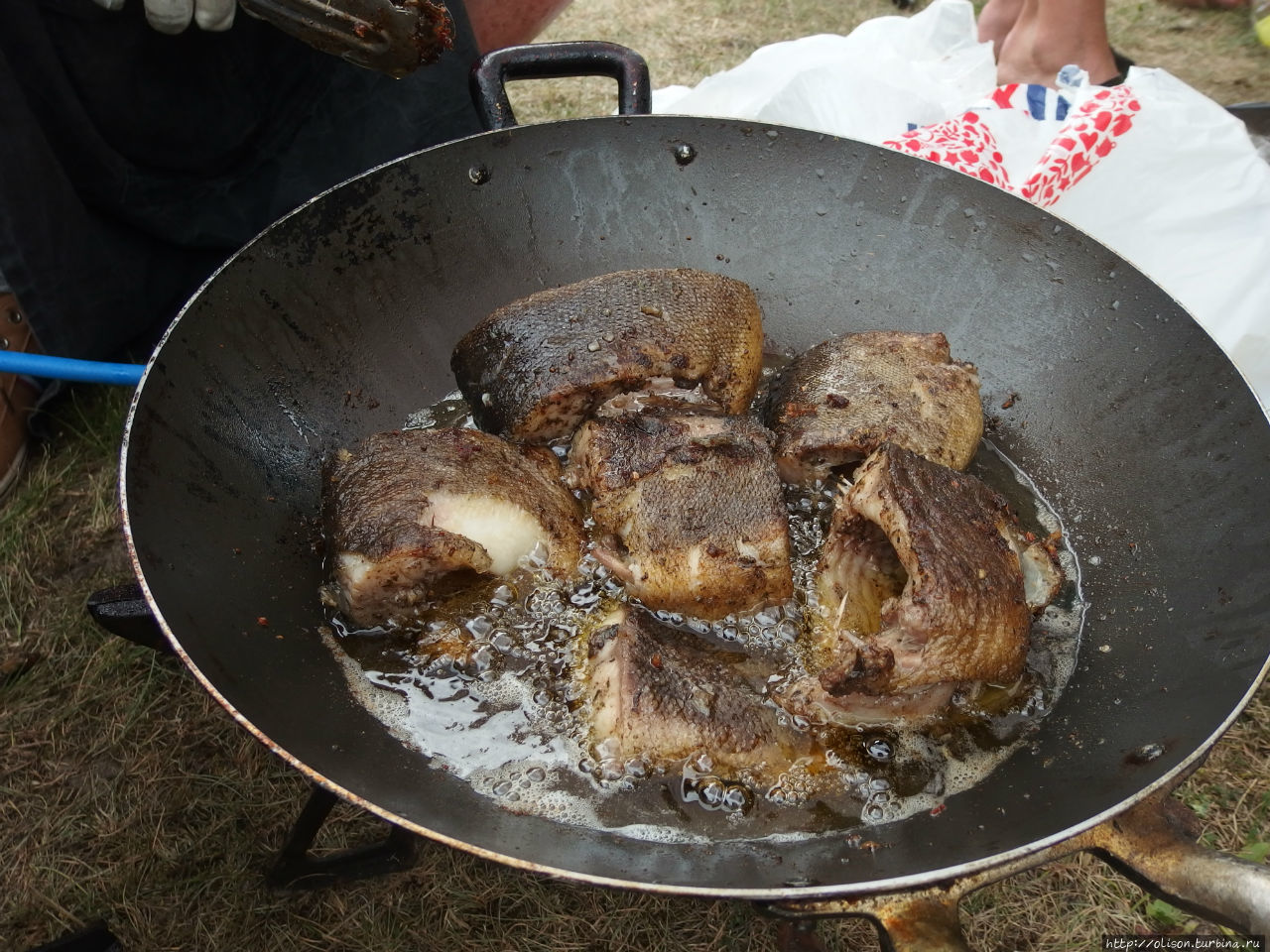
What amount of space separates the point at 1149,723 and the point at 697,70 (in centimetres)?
468

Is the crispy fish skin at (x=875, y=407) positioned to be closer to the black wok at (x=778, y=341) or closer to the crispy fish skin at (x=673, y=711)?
the black wok at (x=778, y=341)

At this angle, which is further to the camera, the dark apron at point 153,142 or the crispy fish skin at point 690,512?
the dark apron at point 153,142

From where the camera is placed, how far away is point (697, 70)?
530cm

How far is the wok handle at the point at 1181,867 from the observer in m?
1.24

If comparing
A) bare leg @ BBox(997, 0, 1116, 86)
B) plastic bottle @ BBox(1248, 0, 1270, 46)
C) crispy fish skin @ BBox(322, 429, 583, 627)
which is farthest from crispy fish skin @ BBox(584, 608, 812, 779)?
plastic bottle @ BBox(1248, 0, 1270, 46)

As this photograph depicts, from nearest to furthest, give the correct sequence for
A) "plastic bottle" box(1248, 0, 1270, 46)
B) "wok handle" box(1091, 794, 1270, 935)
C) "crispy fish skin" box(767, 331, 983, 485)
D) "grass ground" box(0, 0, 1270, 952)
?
"wok handle" box(1091, 794, 1270, 935) → "crispy fish skin" box(767, 331, 983, 485) → "grass ground" box(0, 0, 1270, 952) → "plastic bottle" box(1248, 0, 1270, 46)

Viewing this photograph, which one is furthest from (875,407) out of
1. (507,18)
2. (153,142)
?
(507,18)

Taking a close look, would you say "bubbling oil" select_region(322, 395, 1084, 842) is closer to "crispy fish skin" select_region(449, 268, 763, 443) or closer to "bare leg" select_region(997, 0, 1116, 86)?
"crispy fish skin" select_region(449, 268, 763, 443)

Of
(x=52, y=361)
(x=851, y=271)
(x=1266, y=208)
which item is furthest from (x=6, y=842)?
(x=1266, y=208)

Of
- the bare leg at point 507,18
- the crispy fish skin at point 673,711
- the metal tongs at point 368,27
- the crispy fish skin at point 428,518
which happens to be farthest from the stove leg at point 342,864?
the bare leg at point 507,18

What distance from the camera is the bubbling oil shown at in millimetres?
1646

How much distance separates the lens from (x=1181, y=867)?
1351 mm

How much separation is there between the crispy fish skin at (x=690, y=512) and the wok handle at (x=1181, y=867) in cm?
74

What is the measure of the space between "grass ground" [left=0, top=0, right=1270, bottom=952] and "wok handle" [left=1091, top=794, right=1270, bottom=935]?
1006 millimetres
